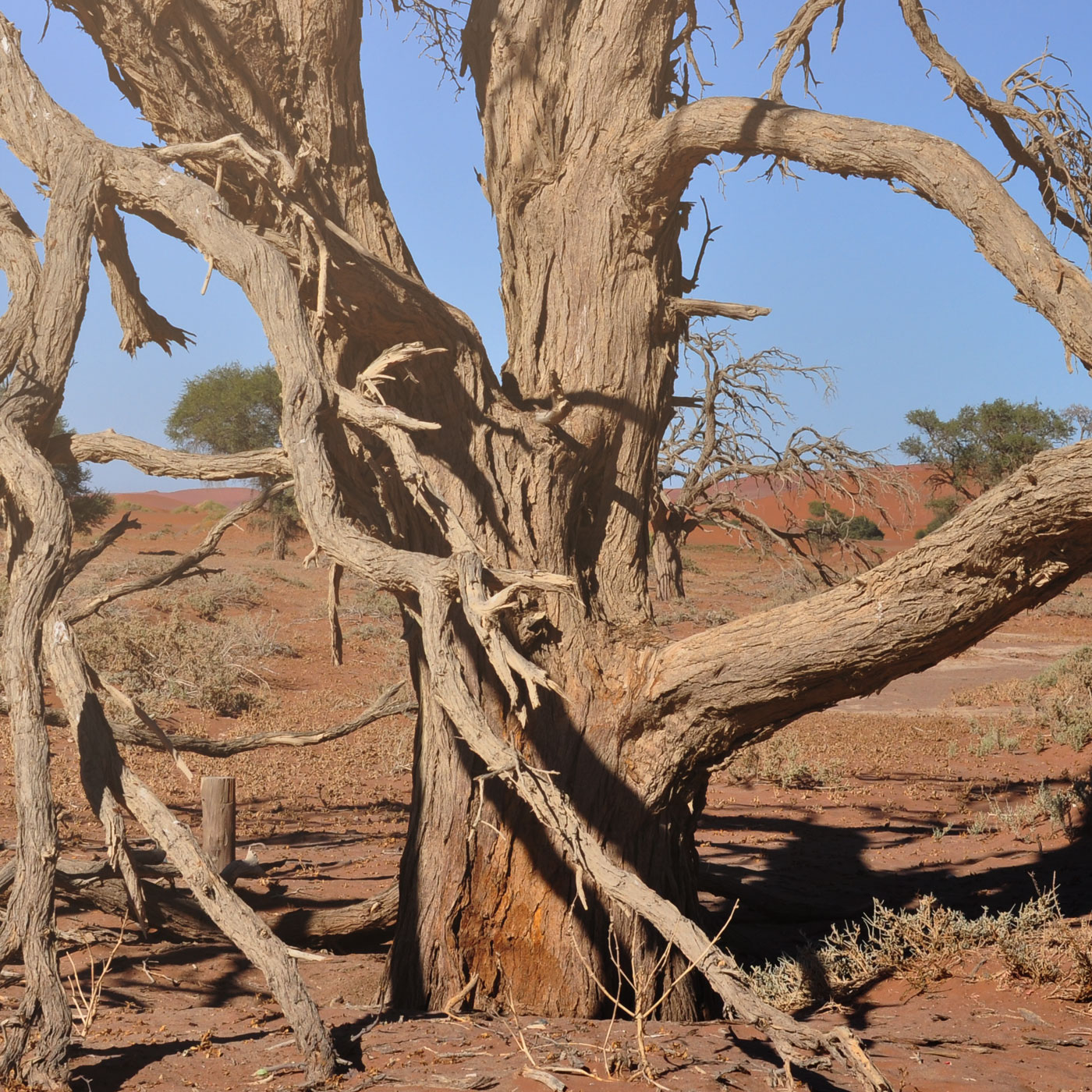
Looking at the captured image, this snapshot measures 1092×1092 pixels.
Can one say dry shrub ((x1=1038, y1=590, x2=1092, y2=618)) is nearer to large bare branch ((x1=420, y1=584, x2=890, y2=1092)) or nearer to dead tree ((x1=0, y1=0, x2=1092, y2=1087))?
dead tree ((x1=0, y1=0, x2=1092, y2=1087))

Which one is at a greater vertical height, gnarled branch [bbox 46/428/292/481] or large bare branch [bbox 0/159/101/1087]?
gnarled branch [bbox 46/428/292/481]

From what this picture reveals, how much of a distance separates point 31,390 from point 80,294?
0.45 m

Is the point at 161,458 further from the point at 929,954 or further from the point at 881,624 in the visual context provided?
the point at 929,954

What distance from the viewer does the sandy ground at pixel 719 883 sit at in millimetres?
3314

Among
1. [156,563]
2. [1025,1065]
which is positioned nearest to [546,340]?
[1025,1065]

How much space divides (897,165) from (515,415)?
1.88m

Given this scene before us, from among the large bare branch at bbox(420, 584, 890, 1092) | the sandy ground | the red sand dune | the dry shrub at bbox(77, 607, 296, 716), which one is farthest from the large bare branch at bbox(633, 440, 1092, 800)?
the dry shrub at bbox(77, 607, 296, 716)

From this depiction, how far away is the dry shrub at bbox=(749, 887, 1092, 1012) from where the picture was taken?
15.3 feet

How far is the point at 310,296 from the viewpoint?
→ 4.54m

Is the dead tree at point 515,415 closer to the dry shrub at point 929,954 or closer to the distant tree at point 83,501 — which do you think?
the dry shrub at point 929,954

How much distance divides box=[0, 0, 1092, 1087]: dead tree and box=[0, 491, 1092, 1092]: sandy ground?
0.48 meters

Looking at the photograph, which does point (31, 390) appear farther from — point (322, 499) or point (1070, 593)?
point (1070, 593)

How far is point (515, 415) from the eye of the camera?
Result: 471 centimetres

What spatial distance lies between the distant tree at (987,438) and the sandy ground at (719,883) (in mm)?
16335
